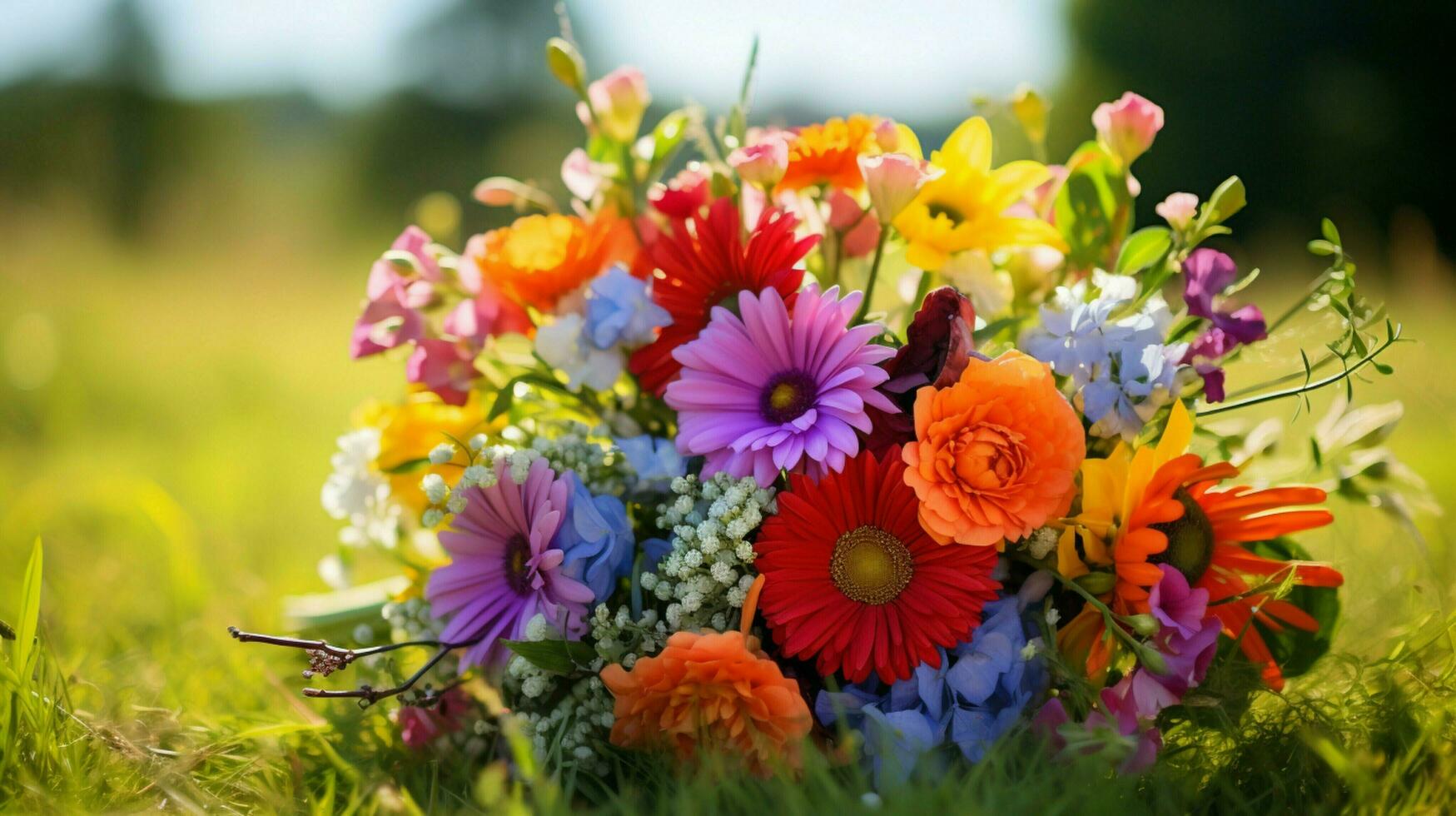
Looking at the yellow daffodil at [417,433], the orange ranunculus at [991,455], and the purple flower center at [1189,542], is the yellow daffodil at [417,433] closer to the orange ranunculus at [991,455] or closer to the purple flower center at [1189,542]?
the orange ranunculus at [991,455]

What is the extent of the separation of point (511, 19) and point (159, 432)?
1692cm

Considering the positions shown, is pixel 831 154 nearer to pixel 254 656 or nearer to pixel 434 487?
pixel 434 487

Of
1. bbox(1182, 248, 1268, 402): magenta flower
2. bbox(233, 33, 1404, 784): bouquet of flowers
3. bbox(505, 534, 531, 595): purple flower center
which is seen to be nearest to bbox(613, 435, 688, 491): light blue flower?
bbox(233, 33, 1404, 784): bouquet of flowers

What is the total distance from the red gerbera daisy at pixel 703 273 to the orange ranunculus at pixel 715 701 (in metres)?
0.26

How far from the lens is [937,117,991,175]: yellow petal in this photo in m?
0.94

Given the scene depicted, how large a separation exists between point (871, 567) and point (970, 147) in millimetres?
408

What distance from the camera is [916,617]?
0.78 m

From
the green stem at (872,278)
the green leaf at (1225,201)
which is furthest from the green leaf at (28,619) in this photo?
the green leaf at (1225,201)

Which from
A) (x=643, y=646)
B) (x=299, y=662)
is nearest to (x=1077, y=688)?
(x=643, y=646)

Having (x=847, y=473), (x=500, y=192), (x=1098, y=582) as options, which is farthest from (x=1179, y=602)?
(x=500, y=192)

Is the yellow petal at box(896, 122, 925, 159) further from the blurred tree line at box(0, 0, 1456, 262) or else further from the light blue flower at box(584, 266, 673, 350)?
the blurred tree line at box(0, 0, 1456, 262)

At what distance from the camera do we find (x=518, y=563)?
2.87 feet

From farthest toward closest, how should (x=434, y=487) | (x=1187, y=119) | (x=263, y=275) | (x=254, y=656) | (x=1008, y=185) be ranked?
(x=1187, y=119) < (x=263, y=275) < (x=254, y=656) < (x=1008, y=185) < (x=434, y=487)

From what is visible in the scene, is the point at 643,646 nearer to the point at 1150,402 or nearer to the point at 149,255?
the point at 1150,402
